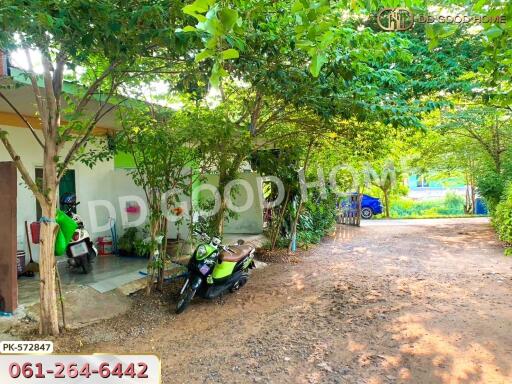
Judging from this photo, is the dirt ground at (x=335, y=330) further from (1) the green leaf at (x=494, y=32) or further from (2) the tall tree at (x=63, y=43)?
(1) the green leaf at (x=494, y=32)

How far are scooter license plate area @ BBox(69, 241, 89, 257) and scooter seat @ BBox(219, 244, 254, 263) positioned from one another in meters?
2.37

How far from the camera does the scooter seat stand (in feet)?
17.8

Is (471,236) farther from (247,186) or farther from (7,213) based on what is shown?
(7,213)

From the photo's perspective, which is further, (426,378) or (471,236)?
(471,236)

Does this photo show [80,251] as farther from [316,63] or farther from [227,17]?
[227,17]

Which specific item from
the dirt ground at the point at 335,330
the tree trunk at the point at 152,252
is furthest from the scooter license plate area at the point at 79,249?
the dirt ground at the point at 335,330

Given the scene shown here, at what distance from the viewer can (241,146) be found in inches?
243

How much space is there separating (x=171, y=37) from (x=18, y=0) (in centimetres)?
90

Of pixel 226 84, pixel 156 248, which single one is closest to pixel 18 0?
pixel 156 248

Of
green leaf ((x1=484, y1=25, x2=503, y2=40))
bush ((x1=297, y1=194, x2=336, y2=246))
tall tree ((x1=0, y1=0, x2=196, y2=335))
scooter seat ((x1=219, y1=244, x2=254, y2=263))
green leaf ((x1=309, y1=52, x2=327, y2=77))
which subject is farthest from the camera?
bush ((x1=297, y1=194, x2=336, y2=246))

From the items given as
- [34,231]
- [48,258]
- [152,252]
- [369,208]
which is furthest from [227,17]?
[369,208]

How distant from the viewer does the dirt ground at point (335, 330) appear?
3.40m

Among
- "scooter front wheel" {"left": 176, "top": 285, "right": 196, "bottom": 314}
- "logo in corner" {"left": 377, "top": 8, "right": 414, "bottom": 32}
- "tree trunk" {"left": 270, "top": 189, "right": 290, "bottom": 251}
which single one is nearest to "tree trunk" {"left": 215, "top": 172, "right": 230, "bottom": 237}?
"scooter front wheel" {"left": 176, "top": 285, "right": 196, "bottom": 314}

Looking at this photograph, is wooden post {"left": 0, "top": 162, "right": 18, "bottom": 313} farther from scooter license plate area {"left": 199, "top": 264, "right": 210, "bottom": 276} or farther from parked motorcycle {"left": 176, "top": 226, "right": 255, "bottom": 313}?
scooter license plate area {"left": 199, "top": 264, "right": 210, "bottom": 276}
